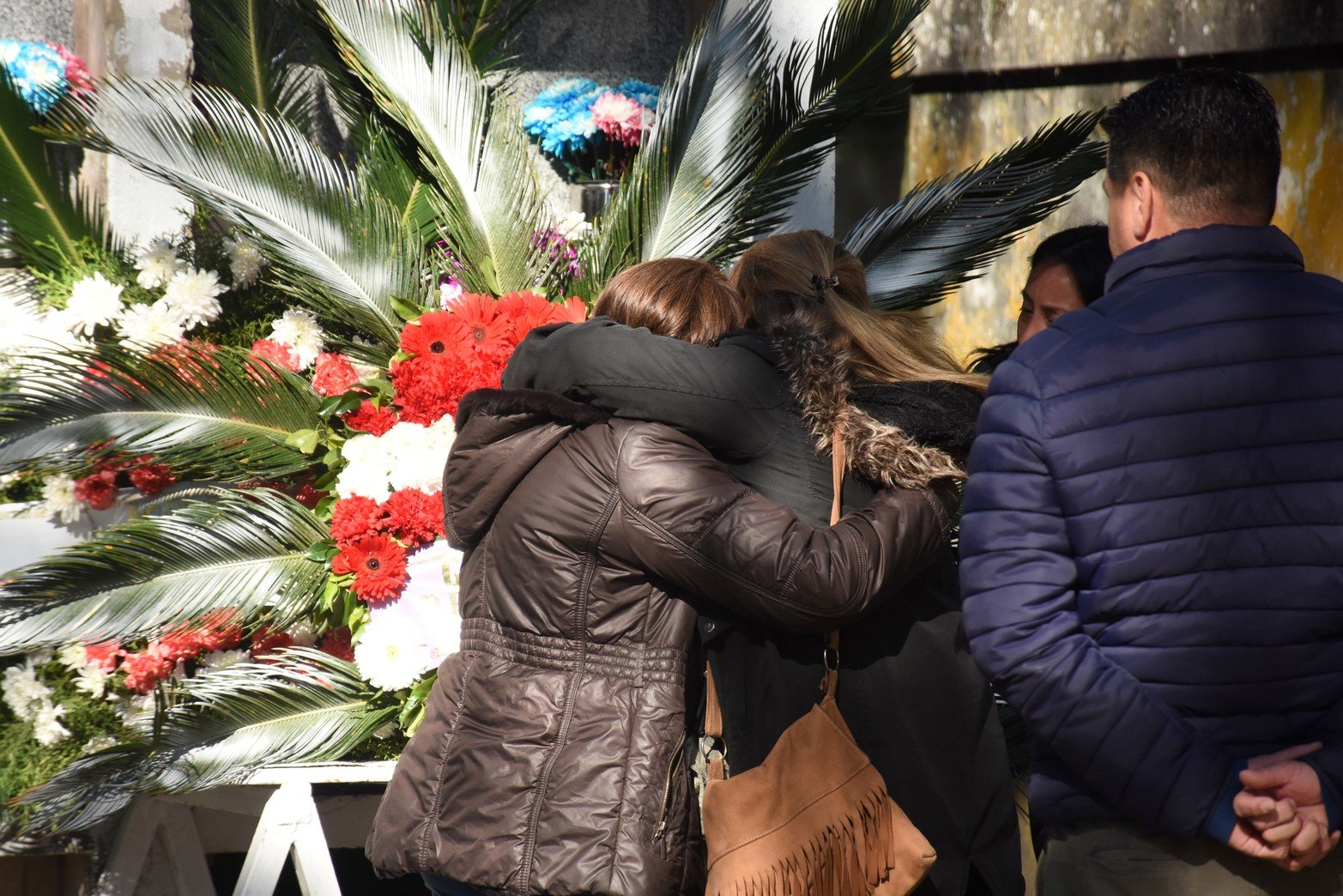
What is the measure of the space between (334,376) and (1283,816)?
2.55 meters

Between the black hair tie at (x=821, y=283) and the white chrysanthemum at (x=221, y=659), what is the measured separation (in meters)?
1.96

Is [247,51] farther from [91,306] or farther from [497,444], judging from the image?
[497,444]

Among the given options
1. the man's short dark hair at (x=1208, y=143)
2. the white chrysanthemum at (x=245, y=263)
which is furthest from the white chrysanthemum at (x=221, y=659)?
the man's short dark hair at (x=1208, y=143)

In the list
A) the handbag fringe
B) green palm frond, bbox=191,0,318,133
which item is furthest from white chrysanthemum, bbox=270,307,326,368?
the handbag fringe

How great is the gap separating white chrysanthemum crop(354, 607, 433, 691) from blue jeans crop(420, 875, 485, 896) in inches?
38.6

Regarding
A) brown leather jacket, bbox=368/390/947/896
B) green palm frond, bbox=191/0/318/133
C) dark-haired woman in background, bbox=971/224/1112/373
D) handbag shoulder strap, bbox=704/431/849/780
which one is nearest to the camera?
brown leather jacket, bbox=368/390/947/896

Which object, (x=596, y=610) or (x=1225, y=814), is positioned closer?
(x=1225, y=814)

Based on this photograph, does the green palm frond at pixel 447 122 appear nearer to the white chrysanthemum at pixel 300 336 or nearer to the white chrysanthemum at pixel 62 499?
the white chrysanthemum at pixel 300 336

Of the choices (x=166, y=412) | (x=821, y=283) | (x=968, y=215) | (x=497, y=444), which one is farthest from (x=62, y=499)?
(x=968, y=215)

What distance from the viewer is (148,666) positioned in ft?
10.0

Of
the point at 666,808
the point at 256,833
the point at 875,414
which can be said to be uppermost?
the point at 875,414

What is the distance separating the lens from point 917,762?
1931mm

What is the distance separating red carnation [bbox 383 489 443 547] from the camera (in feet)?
9.72

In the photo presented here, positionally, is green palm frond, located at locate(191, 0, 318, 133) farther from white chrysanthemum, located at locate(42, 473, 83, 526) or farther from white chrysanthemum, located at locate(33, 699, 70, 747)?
Answer: white chrysanthemum, located at locate(33, 699, 70, 747)
